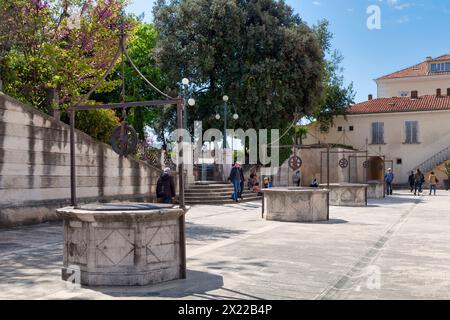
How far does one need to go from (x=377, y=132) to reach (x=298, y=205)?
32.1m

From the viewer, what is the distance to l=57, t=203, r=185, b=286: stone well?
20.8 ft

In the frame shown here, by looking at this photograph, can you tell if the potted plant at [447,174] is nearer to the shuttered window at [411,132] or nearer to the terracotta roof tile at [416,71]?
the shuttered window at [411,132]

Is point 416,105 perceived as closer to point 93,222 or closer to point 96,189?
point 96,189

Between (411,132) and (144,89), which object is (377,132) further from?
(144,89)

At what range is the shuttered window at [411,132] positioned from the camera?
4297 cm

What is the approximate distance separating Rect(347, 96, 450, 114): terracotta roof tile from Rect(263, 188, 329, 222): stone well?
102 feet

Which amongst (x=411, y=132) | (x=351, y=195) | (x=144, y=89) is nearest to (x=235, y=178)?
(x=351, y=195)

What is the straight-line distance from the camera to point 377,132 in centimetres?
4456

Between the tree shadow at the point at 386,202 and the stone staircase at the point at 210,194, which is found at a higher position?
the stone staircase at the point at 210,194

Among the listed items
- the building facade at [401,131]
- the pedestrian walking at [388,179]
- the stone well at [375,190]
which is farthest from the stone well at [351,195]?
the building facade at [401,131]

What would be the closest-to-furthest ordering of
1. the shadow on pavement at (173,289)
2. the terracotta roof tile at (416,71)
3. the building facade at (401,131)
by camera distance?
the shadow on pavement at (173,289)
the building facade at (401,131)
the terracotta roof tile at (416,71)

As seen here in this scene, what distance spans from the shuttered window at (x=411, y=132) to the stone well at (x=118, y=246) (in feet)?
132
